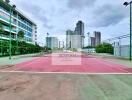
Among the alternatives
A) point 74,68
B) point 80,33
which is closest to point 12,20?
point 80,33

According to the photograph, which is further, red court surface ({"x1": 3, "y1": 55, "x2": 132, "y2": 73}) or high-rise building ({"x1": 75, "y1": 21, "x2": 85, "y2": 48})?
high-rise building ({"x1": 75, "y1": 21, "x2": 85, "y2": 48})

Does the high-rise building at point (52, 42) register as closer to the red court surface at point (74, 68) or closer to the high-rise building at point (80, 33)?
the high-rise building at point (80, 33)

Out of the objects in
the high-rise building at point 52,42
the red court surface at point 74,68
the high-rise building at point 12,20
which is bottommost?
the red court surface at point 74,68

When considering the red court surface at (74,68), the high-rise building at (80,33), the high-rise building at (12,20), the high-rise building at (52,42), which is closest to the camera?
the red court surface at (74,68)

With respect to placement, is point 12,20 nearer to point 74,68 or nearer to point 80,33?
point 80,33

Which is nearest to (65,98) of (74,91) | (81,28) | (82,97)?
(82,97)

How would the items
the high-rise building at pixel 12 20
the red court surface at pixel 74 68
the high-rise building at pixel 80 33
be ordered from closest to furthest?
the red court surface at pixel 74 68, the high-rise building at pixel 12 20, the high-rise building at pixel 80 33

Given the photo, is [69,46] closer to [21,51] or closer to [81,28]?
[81,28]

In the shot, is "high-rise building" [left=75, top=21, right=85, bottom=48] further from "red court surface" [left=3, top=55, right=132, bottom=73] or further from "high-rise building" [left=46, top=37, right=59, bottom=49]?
"red court surface" [left=3, top=55, right=132, bottom=73]

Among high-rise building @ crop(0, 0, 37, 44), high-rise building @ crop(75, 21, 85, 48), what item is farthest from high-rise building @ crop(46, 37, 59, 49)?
high-rise building @ crop(0, 0, 37, 44)

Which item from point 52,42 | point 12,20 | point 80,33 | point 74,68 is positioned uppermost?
point 12,20

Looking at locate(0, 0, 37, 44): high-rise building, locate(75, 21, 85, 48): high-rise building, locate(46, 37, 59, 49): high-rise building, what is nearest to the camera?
locate(0, 0, 37, 44): high-rise building

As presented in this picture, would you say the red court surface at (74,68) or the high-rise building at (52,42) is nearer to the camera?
the red court surface at (74,68)

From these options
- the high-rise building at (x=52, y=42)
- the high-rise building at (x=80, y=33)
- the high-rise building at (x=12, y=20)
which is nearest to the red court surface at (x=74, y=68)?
the high-rise building at (x=12, y=20)
